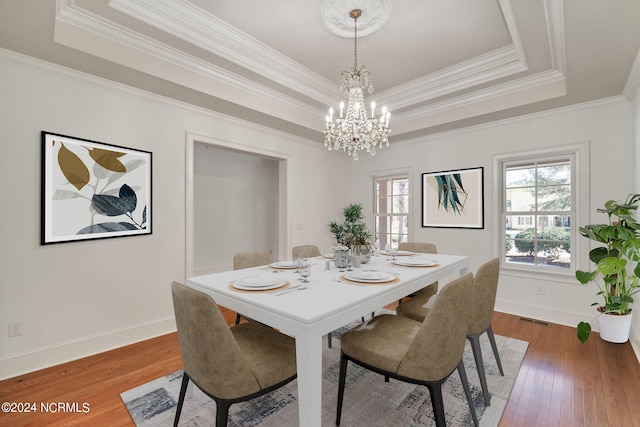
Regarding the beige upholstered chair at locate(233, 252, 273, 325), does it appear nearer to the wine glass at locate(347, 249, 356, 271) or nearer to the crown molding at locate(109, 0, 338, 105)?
the wine glass at locate(347, 249, 356, 271)

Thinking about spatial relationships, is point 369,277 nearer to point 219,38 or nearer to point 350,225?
point 219,38

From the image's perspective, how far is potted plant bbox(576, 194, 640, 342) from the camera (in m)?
2.41

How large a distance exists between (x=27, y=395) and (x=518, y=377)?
3.55m

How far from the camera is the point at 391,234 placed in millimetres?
4996

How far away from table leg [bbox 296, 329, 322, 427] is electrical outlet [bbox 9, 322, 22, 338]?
2478 mm

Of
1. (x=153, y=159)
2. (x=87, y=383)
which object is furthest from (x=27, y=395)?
(x=153, y=159)

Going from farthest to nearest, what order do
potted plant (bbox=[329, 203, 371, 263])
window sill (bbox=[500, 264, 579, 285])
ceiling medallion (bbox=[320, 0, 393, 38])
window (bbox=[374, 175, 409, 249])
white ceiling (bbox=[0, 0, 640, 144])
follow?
1. window (bbox=[374, 175, 409, 249])
2. potted plant (bbox=[329, 203, 371, 263])
3. window sill (bbox=[500, 264, 579, 285])
4. ceiling medallion (bbox=[320, 0, 393, 38])
5. white ceiling (bbox=[0, 0, 640, 144])

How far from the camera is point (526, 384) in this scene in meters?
2.15

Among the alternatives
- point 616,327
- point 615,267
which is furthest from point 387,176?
point 616,327

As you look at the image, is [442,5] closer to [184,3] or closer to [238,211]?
[184,3]

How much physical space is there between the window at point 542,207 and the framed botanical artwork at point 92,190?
13.9 feet

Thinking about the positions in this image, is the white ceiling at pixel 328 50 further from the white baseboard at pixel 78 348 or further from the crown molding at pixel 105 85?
the white baseboard at pixel 78 348

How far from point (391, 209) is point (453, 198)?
1.10 meters

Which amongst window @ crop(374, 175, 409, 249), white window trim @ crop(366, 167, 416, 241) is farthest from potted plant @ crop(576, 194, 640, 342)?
window @ crop(374, 175, 409, 249)
